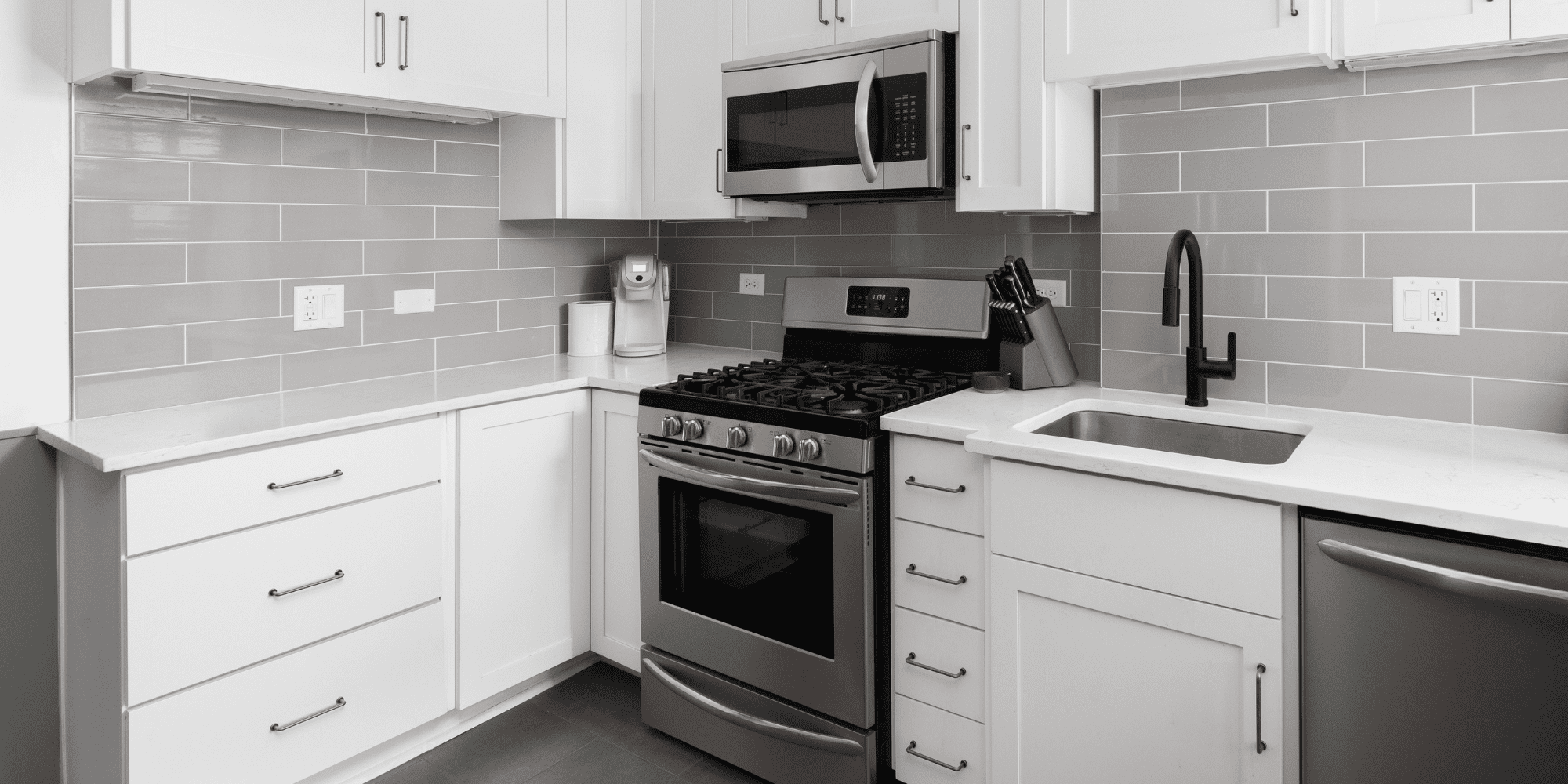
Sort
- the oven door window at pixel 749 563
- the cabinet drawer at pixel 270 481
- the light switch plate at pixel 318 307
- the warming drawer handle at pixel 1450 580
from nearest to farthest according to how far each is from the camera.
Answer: the warming drawer handle at pixel 1450 580 → the cabinet drawer at pixel 270 481 → the oven door window at pixel 749 563 → the light switch plate at pixel 318 307

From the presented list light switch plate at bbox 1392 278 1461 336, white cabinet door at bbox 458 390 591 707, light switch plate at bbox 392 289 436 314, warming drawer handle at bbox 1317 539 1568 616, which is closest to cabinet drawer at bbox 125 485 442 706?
white cabinet door at bbox 458 390 591 707

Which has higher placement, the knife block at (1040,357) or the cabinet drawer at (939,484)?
the knife block at (1040,357)

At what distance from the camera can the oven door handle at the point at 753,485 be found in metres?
2.10

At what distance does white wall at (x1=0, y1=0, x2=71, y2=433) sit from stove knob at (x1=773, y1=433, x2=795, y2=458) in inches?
61.6

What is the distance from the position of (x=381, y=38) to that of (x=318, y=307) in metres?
0.73

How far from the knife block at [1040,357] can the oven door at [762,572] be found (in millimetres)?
600

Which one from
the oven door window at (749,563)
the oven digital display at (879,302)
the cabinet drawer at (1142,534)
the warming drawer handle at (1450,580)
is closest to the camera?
the warming drawer handle at (1450,580)

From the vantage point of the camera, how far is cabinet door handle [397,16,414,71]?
7.73ft

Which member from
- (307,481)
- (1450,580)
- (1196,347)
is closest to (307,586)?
(307,481)

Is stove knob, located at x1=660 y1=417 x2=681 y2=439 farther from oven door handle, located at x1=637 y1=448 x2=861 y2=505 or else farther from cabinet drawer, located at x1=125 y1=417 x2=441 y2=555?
cabinet drawer, located at x1=125 y1=417 x2=441 y2=555

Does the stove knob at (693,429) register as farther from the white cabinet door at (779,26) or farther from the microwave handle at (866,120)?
the white cabinet door at (779,26)

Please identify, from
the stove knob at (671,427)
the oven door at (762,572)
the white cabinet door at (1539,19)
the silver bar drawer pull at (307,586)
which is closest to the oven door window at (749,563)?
the oven door at (762,572)

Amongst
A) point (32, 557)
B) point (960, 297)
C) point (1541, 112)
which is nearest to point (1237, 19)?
point (1541, 112)

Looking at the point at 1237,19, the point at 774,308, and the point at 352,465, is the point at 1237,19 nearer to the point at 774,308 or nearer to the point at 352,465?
the point at 774,308
